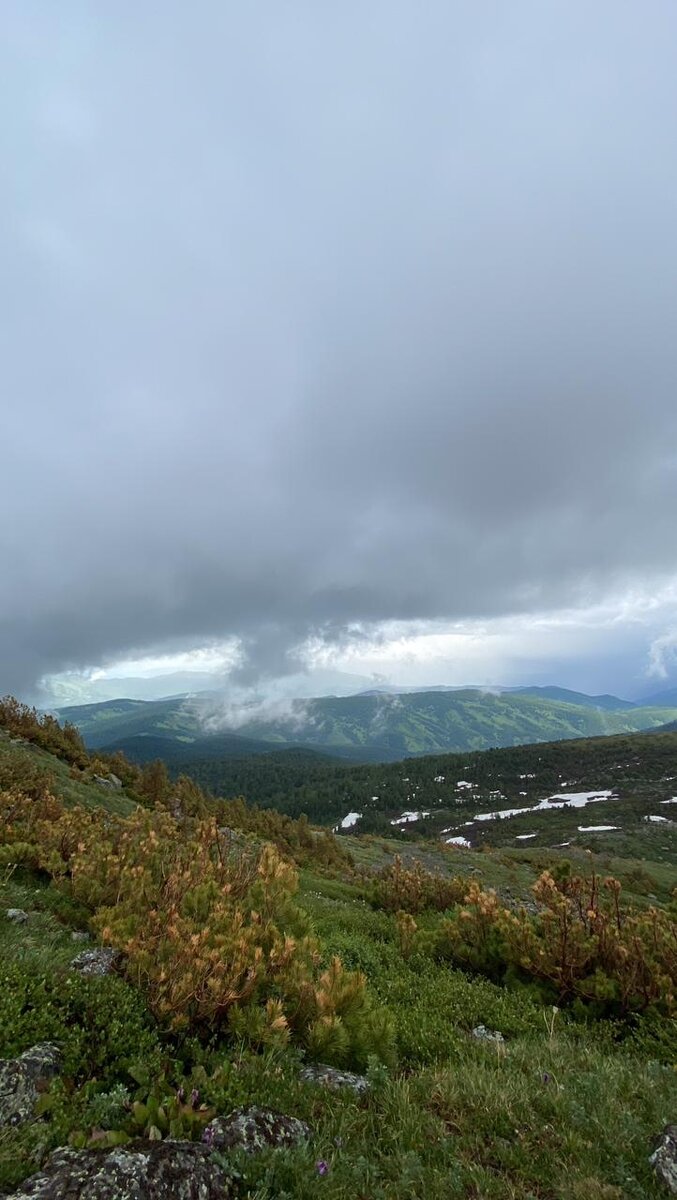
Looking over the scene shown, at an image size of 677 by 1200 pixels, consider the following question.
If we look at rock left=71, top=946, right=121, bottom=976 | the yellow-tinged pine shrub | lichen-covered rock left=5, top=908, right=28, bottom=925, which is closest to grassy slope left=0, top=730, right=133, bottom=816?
the yellow-tinged pine shrub

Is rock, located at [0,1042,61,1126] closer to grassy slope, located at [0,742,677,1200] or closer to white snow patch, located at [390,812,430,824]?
grassy slope, located at [0,742,677,1200]

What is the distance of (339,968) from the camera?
655 cm

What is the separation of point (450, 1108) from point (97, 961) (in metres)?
4.43

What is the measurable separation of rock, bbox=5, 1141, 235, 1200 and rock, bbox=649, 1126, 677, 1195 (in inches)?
127

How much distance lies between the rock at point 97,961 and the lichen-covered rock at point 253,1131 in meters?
A: 2.82

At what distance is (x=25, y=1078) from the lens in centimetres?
439

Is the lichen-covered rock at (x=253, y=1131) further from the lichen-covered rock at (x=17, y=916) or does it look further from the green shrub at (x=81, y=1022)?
the lichen-covered rock at (x=17, y=916)

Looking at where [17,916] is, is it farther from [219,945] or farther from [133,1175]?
[133,1175]

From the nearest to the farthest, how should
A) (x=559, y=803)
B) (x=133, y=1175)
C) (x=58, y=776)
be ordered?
(x=133, y=1175) → (x=58, y=776) → (x=559, y=803)

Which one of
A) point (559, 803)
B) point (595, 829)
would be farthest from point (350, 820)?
point (595, 829)

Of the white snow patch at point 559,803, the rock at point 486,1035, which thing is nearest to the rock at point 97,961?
the rock at point 486,1035

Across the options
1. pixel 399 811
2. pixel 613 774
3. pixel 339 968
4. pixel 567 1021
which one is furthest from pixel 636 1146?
pixel 613 774

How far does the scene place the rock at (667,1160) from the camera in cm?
391

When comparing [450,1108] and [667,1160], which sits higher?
[667,1160]
